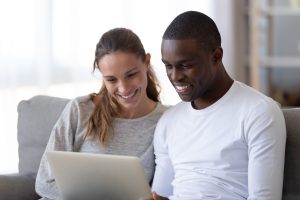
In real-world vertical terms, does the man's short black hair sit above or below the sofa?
above

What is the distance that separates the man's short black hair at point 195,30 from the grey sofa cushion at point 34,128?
637mm

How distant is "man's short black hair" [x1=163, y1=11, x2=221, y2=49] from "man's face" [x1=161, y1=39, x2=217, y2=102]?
2 centimetres

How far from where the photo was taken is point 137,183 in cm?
166

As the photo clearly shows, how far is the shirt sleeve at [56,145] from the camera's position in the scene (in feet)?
6.41

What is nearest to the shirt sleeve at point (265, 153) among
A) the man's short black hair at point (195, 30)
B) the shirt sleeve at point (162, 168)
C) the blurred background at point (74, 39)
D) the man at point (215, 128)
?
the man at point (215, 128)

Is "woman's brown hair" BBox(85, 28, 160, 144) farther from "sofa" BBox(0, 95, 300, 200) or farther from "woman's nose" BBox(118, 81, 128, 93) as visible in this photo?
"sofa" BBox(0, 95, 300, 200)

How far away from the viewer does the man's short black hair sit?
1.70 m

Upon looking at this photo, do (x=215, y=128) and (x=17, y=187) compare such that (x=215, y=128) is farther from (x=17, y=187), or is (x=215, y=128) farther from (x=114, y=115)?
(x=17, y=187)

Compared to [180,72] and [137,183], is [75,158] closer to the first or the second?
[137,183]

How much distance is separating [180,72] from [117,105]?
418 millimetres

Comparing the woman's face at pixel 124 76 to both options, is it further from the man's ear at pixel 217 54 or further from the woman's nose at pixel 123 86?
the man's ear at pixel 217 54

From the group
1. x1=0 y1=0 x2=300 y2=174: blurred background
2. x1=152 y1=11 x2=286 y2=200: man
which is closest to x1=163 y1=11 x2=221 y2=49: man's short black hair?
x1=152 y1=11 x2=286 y2=200: man

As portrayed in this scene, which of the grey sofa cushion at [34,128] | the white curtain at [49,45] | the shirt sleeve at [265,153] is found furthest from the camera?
the white curtain at [49,45]

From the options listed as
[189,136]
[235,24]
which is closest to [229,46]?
[235,24]
